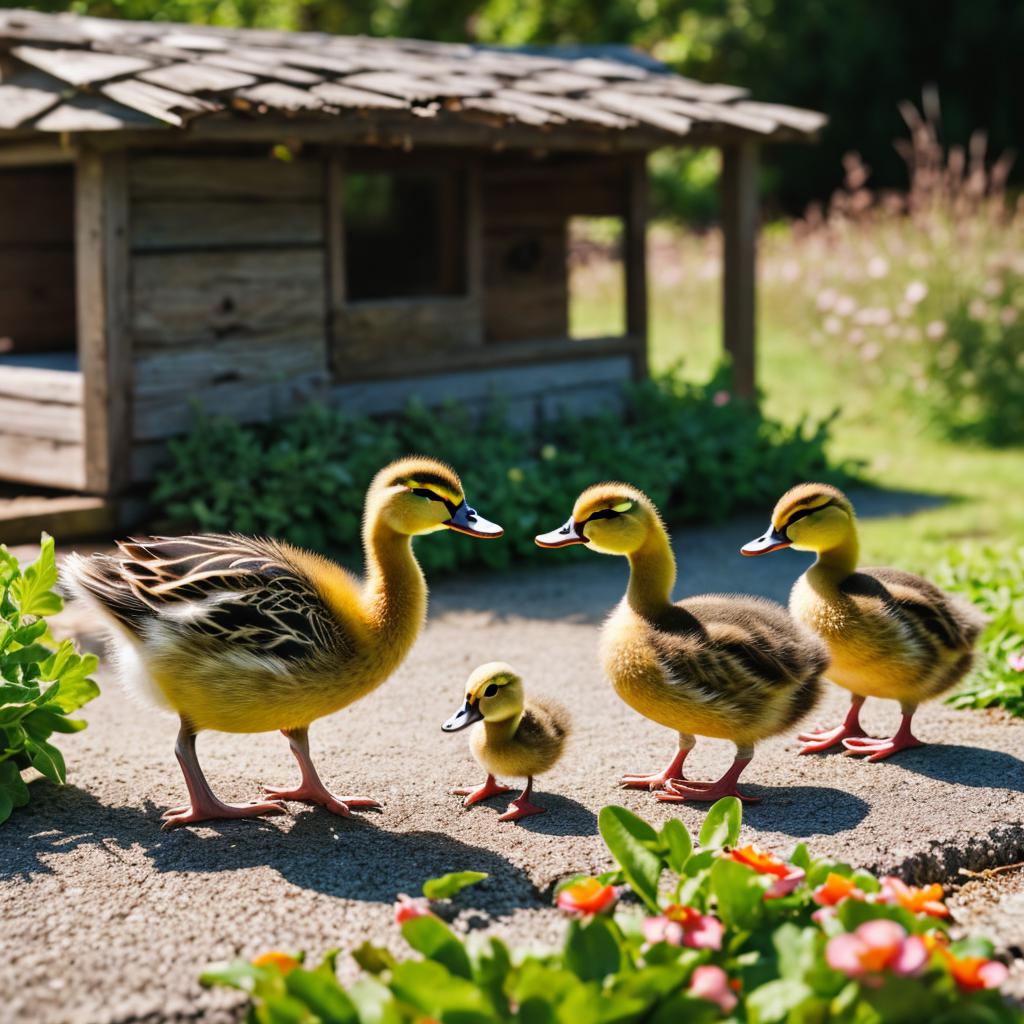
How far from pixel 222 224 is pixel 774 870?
6.07 meters

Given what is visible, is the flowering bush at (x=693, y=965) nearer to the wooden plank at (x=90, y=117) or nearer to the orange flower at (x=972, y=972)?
the orange flower at (x=972, y=972)

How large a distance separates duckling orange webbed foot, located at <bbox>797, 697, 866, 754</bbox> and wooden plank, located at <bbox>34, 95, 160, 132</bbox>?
4.43 m

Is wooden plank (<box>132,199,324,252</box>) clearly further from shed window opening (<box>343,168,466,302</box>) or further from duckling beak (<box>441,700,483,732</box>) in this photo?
duckling beak (<box>441,700,483,732</box>)

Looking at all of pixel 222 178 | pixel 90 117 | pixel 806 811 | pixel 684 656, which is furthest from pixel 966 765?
pixel 222 178

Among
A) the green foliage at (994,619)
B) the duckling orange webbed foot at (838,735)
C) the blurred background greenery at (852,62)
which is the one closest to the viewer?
the duckling orange webbed foot at (838,735)

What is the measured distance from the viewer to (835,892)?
3.34m

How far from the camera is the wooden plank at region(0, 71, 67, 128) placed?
764cm

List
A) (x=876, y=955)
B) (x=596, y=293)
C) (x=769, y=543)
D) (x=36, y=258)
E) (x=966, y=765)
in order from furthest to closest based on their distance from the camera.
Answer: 1. (x=596, y=293)
2. (x=36, y=258)
3. (x=966, y=765)
4. (x=769, y=543)
5. (x=876, y=955)

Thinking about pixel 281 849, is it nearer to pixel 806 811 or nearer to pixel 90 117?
pixel 806 811

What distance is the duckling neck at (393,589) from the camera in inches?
168

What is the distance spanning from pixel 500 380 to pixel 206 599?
19.6 ft

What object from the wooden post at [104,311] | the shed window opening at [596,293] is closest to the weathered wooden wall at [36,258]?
the wooden post at [104,311]

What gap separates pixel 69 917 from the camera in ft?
11.8

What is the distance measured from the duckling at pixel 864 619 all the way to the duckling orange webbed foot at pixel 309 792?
144 centimetres
